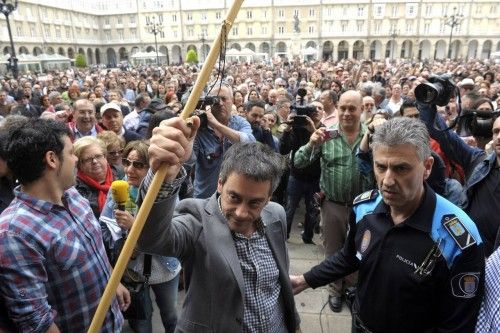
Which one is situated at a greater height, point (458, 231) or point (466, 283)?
point (458, 231)

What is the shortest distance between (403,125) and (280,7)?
6647 centimetres

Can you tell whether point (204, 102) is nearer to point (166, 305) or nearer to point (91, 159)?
point (91, 159)

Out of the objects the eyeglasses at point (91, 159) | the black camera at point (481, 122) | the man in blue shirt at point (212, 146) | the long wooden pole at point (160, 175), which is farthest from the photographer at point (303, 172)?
the long wooden pole at point (160, 175)

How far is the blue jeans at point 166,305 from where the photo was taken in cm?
270

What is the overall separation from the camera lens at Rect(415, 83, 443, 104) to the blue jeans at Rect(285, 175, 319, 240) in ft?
6.84

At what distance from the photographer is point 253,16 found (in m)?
64.0

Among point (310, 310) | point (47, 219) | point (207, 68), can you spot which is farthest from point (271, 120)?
point (207, 68)

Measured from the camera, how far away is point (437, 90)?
2678 millimetres

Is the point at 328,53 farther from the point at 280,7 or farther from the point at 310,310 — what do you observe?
the point at 310,310

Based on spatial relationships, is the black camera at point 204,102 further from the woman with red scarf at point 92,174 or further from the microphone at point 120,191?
the woman with red scarf at point 92,174

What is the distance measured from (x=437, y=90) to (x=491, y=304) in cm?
158

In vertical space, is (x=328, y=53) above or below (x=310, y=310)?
above

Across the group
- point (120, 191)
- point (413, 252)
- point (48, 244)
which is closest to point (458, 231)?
point (413, 252)

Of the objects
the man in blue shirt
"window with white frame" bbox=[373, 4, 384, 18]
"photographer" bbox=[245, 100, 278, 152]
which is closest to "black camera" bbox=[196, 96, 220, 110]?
the man in blue shirt
